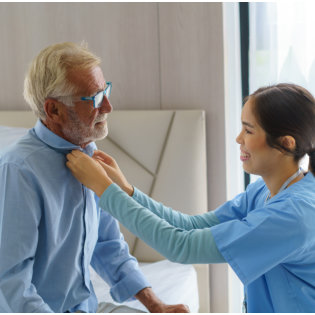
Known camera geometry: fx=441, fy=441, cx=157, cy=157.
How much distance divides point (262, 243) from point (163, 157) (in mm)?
1196

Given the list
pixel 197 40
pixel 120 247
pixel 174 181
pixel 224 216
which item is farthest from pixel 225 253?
pixel 197 40

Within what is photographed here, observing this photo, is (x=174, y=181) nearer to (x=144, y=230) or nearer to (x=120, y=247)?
(x=120, y=247)

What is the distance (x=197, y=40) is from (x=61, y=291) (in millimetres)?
1508

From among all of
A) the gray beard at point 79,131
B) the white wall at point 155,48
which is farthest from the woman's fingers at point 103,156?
the white wall at point 155,48

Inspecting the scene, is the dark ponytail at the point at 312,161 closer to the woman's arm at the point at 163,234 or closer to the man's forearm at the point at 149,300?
the woman's arm at the point at 163,234

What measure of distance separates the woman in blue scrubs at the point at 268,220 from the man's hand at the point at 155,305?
Result: 229 millimetres

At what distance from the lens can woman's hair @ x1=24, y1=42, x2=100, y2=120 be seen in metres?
1.26

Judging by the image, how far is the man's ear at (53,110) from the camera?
4.24 ft

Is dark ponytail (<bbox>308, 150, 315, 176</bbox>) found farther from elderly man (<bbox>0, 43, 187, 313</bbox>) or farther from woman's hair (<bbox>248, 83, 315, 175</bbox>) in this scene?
elderly man (<bbox>0, 43, 187, 313</bbox>)

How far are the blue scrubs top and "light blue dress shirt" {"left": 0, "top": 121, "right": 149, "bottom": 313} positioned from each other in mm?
429

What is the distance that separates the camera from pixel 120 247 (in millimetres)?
1592

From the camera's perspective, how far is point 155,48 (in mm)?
2389

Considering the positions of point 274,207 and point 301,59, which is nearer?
point 274,207

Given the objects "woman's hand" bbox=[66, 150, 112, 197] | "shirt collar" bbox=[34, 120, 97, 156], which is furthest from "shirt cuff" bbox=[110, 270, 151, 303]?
"shirt collar" bbox=[34, 120, 97, 156]
